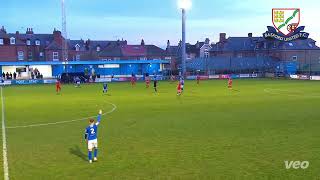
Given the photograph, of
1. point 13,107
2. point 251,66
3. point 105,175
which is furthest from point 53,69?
point 105,175

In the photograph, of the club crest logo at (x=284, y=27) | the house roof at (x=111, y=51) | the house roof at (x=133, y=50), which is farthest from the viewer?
the house roof at (x=133, y=50)

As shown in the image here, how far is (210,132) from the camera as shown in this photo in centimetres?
2070

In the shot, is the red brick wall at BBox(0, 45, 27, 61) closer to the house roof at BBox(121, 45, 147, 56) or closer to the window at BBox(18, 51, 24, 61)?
the window at BBox(18, 51, 24, 61)

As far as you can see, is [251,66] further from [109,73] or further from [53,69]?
[53,69]

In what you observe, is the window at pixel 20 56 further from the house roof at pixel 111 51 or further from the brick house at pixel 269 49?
the brick house at pixel 269 49

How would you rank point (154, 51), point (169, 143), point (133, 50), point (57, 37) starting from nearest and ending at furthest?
point (169, 143), point (57, 37), point (133, 50), point (154, 51)

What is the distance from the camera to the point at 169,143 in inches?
717

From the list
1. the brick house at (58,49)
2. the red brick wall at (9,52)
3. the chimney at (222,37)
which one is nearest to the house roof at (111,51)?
the brick house at (58,49)

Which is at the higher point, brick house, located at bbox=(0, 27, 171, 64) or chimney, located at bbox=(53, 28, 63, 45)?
chimney, located at bbox=(53, 28, 63, 45)

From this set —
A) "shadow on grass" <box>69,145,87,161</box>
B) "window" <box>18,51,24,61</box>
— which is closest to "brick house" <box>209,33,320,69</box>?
"window" <box>18,51,24,61</box>

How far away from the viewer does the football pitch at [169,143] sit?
45.4 feet

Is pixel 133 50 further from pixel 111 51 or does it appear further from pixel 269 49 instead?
pixel 269 49

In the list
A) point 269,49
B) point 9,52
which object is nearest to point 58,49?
point 9,52

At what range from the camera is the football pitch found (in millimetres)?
13852
